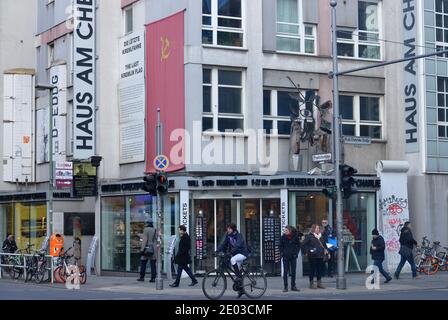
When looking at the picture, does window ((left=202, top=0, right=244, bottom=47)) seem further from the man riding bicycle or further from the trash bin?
the man riding bicycle

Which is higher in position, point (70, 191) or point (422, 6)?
point (422, 6)

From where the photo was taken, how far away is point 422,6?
31.9m

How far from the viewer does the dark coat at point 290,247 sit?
22672 millimetres

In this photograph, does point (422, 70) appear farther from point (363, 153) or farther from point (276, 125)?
point (276, 125)

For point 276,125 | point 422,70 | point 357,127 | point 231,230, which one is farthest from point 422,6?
point 231,230

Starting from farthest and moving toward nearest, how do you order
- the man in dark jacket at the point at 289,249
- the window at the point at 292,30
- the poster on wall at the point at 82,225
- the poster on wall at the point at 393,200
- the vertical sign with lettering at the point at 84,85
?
1. the poster on wall at the point at 82,225
2. the vertical sign with lettering at the point at 84,85
3. the window at the point at 292,30
4. the poster on wall at the point at 393,200
5. the man in dark jacket at the point at 289,249

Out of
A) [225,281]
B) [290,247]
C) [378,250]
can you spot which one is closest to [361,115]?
[378,250]

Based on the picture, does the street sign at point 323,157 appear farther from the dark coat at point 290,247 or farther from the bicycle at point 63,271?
the bicycle at point 63,271

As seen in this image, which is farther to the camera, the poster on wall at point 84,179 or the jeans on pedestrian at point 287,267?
the poster on wall at point 84,179

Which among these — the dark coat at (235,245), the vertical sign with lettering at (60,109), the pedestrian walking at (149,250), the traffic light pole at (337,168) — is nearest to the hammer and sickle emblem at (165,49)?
the pedestrian walking at (149,250)

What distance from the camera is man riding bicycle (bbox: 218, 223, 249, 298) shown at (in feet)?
65.1

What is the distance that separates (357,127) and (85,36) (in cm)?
1122

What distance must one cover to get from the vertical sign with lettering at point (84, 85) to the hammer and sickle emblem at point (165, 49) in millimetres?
3717

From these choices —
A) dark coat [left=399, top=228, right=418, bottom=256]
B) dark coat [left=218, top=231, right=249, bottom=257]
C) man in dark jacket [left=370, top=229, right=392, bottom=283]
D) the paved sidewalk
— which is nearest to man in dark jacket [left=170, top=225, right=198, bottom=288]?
the paved sidewalk
